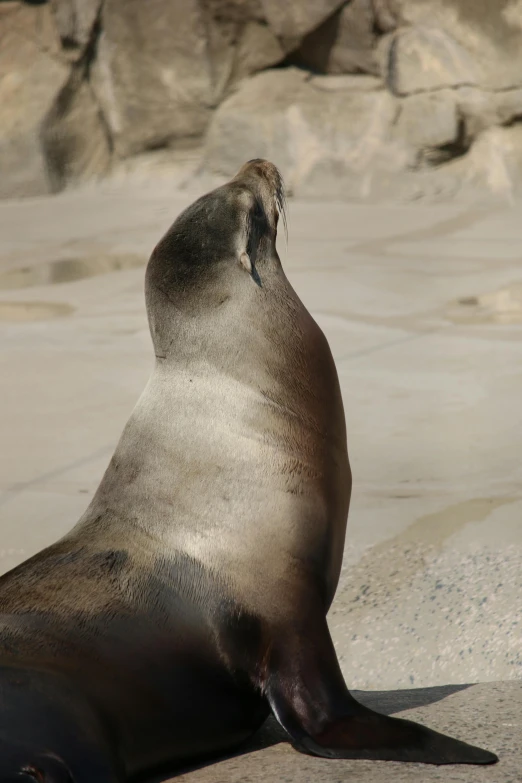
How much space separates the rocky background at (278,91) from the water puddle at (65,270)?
318 centimetres

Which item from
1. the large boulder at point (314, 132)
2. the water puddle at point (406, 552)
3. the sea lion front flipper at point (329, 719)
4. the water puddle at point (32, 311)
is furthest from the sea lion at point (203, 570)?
the large boulder at point (314, 132)

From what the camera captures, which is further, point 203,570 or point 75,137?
point 75,137

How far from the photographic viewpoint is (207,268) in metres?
2.90

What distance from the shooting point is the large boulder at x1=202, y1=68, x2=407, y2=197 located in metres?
12.2

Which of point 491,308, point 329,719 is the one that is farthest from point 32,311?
point 329,719

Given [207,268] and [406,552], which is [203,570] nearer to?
[207,268]

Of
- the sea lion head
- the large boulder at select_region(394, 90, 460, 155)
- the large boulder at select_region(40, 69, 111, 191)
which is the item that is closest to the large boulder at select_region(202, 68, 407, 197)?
the large boulder at select_region(394, 90, 460, 155)

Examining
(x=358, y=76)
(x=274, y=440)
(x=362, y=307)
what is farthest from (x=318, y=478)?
(x=358, y=76)

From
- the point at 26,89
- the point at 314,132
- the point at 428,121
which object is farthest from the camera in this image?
the point at 26,89

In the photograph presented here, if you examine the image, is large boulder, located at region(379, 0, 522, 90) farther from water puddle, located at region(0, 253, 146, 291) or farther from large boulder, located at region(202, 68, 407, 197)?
water puddle, located at region(0, 253, 146, 291)

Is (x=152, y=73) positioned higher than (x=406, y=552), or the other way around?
(x=152, y=73)

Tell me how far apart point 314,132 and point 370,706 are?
34.0 ft

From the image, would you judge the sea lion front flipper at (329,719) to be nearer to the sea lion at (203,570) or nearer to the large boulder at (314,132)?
the sea lion at (203,570)

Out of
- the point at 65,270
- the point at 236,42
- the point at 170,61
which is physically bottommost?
the point at 65,270
